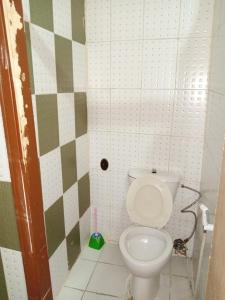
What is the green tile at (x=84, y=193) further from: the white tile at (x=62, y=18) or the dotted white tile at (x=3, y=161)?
the white tile at (x=62, y=18)

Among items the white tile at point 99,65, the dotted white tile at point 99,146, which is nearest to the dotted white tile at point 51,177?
the dotted white tile at point 99,146

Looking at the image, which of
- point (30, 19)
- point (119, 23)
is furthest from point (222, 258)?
point (119, 23)

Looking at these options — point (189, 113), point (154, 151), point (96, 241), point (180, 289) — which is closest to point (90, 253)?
point (96, 241)

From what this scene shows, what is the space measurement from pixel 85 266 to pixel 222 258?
5.05 ft

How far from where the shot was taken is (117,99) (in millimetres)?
1893

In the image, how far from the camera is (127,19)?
1.73 m

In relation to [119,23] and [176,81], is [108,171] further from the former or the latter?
[119,23]

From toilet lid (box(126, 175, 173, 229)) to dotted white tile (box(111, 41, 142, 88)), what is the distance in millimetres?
734

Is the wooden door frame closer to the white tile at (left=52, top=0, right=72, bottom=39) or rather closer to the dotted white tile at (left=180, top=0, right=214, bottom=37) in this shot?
the white tile at (left=52, top=0, right=72, bottom=39)

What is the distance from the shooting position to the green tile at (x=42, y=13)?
3.99 feet

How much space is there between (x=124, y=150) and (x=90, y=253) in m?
0.94

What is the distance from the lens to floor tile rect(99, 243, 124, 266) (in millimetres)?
2004

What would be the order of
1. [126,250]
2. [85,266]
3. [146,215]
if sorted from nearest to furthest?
[126,250] → [146,215] → [85,266]

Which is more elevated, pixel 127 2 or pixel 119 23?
pixel 127 2
